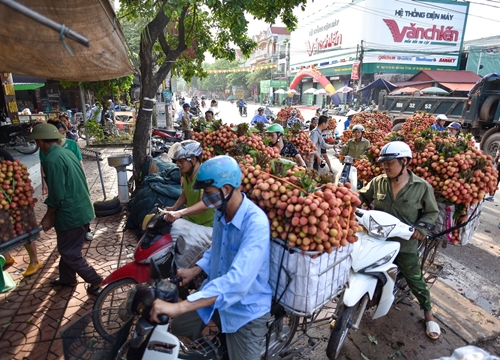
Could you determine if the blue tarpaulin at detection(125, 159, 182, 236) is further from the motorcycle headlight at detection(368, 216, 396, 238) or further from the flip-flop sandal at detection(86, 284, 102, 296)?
the motorcycle headlight at detection(368, 216, 396, 238)

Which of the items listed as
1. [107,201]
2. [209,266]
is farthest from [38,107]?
[209,266]

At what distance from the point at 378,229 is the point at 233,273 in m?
1.66

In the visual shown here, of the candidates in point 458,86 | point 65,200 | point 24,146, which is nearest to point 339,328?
point 65,200

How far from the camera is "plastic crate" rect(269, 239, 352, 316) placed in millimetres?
2160

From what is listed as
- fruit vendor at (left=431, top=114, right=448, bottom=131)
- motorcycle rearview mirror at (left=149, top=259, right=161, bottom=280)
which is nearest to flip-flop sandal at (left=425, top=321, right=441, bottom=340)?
motorcycle rearview mirror at (left=149, top=259, right=161, bottom=280)

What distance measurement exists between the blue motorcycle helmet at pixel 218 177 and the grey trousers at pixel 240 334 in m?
0.83

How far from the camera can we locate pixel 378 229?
9.68ft

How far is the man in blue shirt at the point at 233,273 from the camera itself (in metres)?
1.88

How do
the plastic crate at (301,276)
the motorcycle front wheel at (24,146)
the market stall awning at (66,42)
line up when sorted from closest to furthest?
the plastic crate at (301,276), the market stall awning at (66,42), the motorcycle front wheel at (24,146)

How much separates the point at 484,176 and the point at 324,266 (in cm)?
245

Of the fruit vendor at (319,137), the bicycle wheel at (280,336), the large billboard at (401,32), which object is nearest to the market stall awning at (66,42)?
the bicycle wheel at (280,336)

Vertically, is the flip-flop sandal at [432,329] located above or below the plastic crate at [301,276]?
below

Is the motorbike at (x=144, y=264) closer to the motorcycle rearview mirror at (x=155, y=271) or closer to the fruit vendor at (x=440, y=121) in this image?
the motorcycle rearview mirror at (x=155, y=271)

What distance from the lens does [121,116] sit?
71.4 ft
